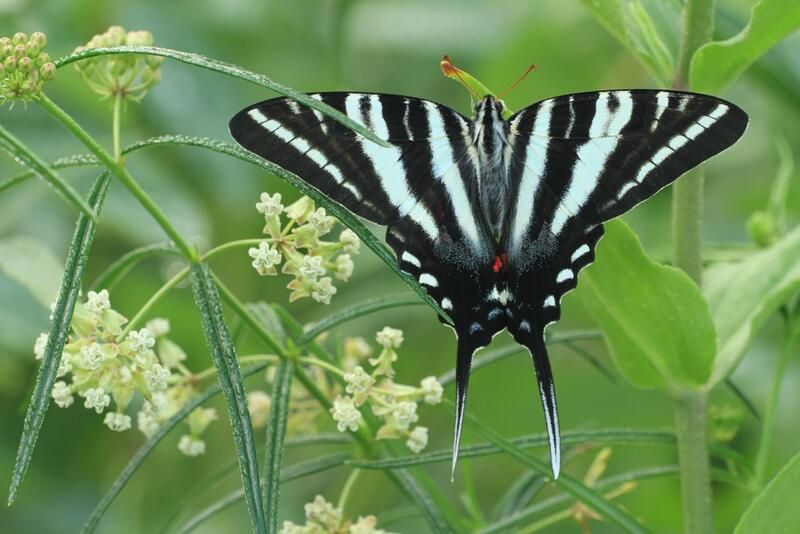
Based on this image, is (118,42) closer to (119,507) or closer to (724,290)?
(724,290)

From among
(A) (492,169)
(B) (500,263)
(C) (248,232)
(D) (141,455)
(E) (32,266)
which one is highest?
(C) (248,232)

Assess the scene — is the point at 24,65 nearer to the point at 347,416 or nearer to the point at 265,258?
the point at 265,258

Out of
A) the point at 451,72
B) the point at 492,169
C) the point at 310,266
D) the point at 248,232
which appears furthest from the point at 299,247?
the point at 248,232

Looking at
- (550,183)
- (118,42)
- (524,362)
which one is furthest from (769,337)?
(118,42)

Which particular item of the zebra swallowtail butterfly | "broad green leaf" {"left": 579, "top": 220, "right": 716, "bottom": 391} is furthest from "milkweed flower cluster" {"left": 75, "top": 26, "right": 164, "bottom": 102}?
"broad green leaf" {"left": 579, "top": 220, "right": 716, "bottom": 391}

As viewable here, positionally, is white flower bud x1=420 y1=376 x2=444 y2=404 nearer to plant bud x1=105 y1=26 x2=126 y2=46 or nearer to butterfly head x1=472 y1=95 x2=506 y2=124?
butterfly head x1=472 y1=95 x2=506 y2=124
